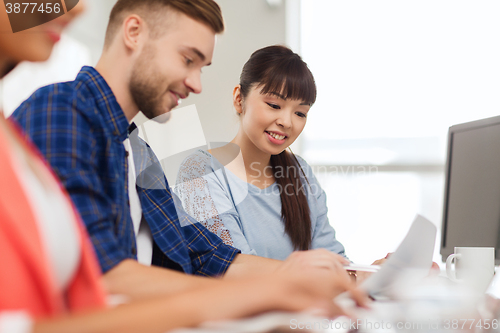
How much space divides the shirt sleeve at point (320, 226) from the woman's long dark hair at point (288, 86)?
0.06m

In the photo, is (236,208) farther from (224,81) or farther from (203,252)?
(224,81)

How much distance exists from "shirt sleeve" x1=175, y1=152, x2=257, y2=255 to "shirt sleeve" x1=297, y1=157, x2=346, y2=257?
0.31 meters

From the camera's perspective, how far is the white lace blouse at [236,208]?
1.23 meters

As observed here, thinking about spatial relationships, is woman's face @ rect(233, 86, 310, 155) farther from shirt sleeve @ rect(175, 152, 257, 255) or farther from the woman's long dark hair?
shirt sleeve @ rect(175, 152, 257, 255)

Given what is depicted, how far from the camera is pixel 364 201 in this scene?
2.34 metres

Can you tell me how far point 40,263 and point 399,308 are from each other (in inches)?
15.8

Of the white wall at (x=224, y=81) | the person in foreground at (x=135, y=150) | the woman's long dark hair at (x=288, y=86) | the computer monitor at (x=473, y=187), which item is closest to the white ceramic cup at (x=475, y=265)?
the computer monitor at (x=473, y=187)

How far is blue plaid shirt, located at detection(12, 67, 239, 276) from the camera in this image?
0.55 meters

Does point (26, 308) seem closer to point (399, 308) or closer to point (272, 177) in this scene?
point (399, 308)

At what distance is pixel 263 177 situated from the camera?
1470 mm

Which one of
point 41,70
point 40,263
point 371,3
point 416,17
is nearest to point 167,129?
point 41,70

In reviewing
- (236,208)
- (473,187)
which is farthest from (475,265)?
(236,208)

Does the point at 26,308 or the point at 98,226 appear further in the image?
the point at 98,226

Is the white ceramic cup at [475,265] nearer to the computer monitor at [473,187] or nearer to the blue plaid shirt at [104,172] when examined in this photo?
the computer monitor at [473,187]
